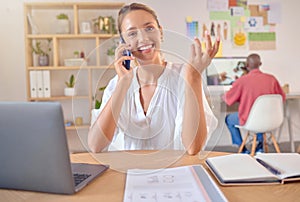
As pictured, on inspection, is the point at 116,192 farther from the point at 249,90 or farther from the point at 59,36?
the point at 59,36

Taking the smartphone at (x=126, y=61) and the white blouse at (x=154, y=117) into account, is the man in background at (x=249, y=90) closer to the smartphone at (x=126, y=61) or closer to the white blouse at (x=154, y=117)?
the white blouse at (x=154, y=117)

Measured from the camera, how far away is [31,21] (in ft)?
12.0

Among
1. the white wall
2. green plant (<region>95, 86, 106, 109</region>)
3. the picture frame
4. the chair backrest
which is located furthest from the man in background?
green plant (<region>95, 86, 106, 109</region>)

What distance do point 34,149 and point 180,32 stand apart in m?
3.45

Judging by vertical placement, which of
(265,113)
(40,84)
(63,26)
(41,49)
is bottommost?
(265,113)

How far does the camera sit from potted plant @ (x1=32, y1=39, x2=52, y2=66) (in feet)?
12.0

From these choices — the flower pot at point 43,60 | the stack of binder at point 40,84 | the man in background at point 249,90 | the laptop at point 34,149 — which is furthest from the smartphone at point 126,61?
the flower pot at point 43,60

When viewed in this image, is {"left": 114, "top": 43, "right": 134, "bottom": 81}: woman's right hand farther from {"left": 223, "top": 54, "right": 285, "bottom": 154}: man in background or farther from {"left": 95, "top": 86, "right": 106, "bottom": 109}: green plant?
{"left": 223, "top": 54, "right": 285, "bottom": 154}: man in background

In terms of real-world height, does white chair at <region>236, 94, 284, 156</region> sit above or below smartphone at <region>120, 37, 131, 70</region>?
below

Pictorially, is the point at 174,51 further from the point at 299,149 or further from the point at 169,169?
the point at 299,149

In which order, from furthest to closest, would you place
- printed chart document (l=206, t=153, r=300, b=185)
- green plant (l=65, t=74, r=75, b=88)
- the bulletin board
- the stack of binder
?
the bulletin board
green plant (l=65, t=74, r=75, b=88)
the stack of binder
printed chart document (l=206, t=153, r=300, b=185)

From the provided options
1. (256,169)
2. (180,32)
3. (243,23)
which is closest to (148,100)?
(256,169)

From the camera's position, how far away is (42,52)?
372 cm

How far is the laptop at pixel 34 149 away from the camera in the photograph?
64 centimetres
